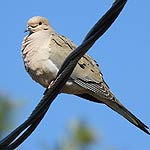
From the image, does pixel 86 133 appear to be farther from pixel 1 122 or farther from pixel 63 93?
pixel 63 93

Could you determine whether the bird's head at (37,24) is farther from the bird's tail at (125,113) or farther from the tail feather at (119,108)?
the bird's tail at (125,113)

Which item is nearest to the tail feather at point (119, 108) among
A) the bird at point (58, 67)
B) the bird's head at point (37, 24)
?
the bird at point (58, 67)

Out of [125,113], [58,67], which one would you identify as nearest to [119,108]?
[125,113]

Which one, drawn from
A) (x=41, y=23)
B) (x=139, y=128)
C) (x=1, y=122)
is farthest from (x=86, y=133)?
(x=139, y=128)

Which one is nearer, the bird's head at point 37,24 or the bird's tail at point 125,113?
the bird's tail at point 125,113

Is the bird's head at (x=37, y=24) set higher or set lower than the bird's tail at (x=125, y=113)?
higher

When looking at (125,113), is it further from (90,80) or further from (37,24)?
(37,24)

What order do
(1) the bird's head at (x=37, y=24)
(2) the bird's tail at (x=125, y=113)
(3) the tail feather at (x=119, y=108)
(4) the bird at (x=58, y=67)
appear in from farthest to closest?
(1) the bird's head at (x=37, y=24) < (4) the bird at (x=58, y=67) < (3) the tail feather at (x=119, y=108) < (2) the bird's tail at (x=125, y=113)

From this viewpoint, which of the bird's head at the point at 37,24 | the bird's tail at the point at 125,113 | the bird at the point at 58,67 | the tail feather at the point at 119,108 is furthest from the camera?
the bird's head at the point at 37,24
